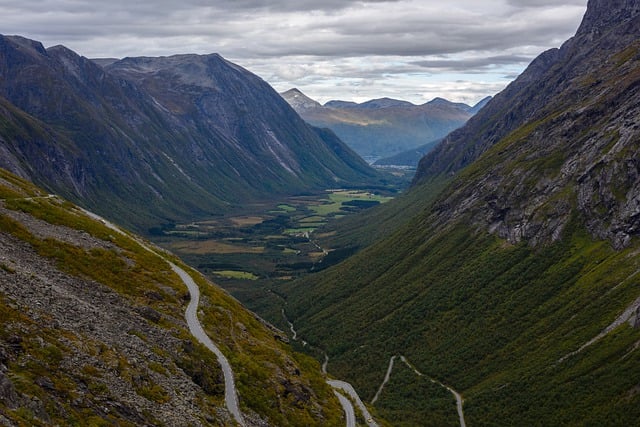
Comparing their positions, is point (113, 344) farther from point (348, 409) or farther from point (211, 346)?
point (348, 409)

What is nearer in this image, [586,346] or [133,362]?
[133,362]

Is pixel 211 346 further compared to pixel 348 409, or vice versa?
pixel 348 409

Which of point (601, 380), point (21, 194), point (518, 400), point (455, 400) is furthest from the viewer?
point (455, 400)

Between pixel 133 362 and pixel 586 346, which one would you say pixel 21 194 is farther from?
pixel 586 346

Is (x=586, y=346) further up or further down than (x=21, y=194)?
further down

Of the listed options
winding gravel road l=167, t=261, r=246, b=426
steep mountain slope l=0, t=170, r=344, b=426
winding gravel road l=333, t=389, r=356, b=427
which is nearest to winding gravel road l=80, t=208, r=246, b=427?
winding gravel road l=167, t=261, r=246, b=426

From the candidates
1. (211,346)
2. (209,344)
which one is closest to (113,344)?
(211,346)

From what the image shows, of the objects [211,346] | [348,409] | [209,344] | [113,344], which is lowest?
Answer: [348,409]

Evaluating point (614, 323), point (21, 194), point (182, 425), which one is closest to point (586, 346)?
point (614, 323)

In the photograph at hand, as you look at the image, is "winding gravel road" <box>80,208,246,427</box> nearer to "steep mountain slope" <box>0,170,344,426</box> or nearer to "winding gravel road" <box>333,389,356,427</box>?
"steep mountain slope" <box>0,170,344,426</box>
